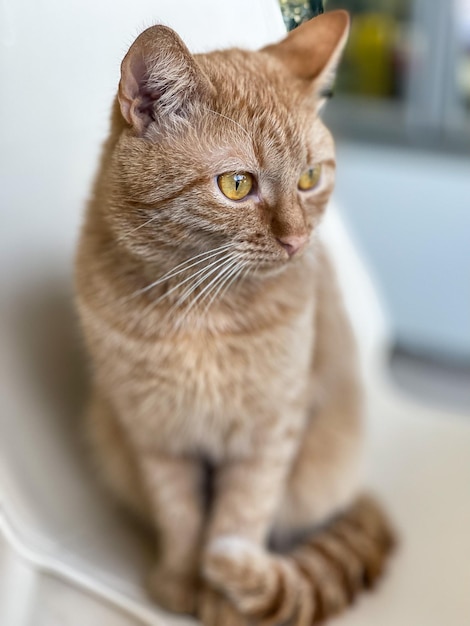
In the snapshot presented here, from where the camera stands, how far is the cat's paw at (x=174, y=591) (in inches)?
38.5

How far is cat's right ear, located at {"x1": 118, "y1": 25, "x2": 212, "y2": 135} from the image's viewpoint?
661mm

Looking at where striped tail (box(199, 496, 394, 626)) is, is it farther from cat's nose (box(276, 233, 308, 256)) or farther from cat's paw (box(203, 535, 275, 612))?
cat's nose (box(276, 233, 308, 256))

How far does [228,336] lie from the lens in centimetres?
92

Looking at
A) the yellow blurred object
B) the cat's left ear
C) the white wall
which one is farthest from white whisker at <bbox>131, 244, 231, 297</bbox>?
the yellow blurred object

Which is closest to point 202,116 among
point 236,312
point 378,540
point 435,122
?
point 236,312

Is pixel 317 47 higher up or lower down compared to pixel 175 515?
higher up

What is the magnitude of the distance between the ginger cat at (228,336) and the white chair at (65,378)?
5 cm

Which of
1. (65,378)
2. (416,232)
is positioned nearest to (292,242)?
(65,378)

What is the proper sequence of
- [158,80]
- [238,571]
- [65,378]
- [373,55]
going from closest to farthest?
[158,80] → [238,571] → [65,378] → [373,55]

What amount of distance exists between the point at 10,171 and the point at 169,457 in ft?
1.53

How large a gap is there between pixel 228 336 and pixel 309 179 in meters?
0.23

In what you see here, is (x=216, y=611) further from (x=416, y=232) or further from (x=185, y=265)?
(x=416, y=232)

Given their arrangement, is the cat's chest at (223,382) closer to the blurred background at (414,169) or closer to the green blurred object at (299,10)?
the green blurred object at (299,10)

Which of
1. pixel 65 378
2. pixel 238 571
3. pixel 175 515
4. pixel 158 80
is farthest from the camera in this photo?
pixel 65 378
